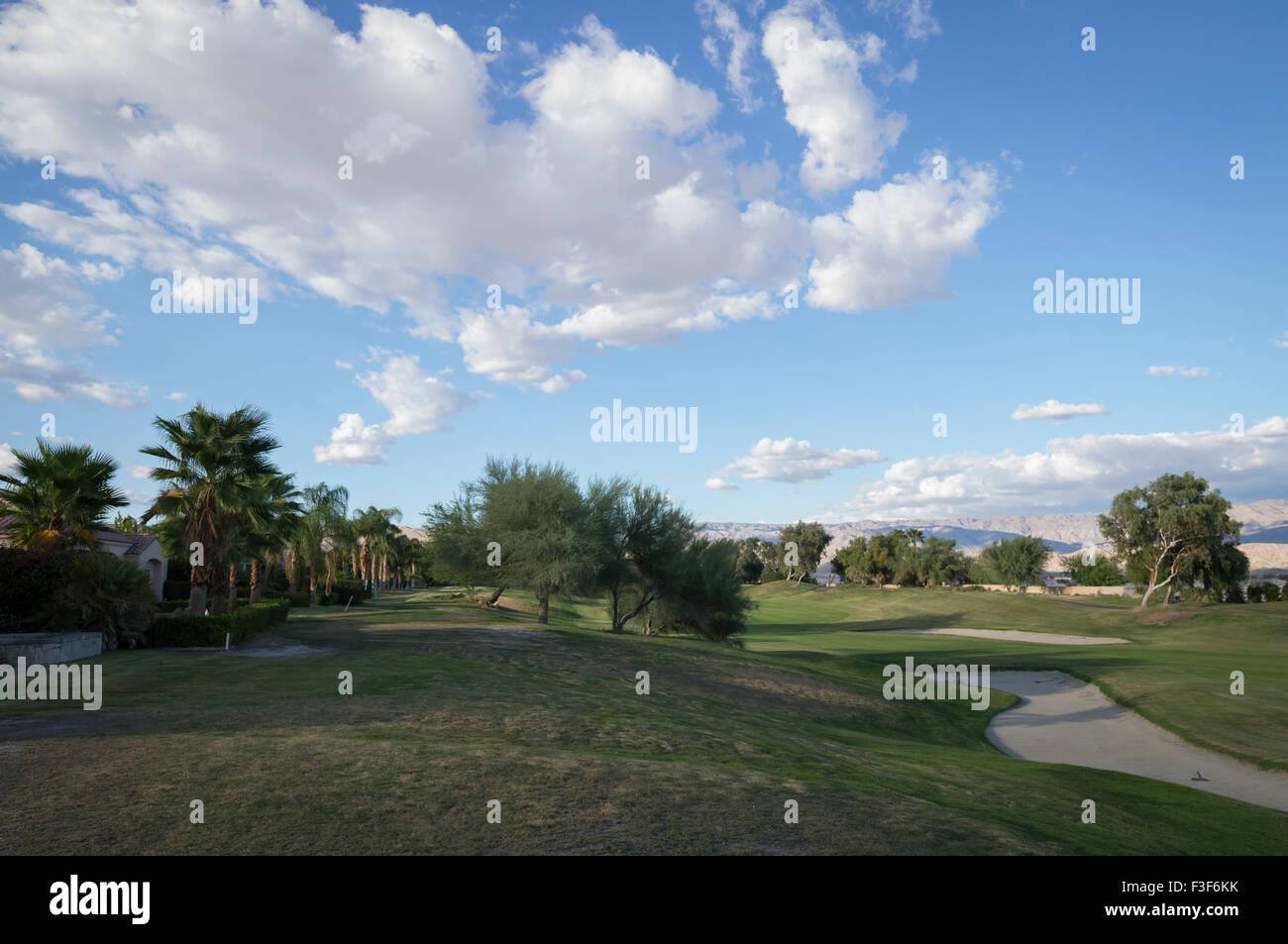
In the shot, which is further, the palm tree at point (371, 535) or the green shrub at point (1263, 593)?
the palm tree at point (371, 535)

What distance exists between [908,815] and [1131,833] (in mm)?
4491

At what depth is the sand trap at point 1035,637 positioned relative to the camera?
A: 179 ft

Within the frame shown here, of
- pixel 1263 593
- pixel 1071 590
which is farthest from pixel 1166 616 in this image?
pixel 1071 590

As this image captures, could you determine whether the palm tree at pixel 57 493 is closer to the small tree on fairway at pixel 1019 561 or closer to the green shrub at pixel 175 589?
the green shrub at pixel 175 589

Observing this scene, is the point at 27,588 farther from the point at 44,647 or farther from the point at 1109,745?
the point at 1109,745

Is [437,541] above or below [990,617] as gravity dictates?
above

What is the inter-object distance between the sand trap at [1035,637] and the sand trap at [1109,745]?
926 inches

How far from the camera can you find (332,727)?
41.0 ft

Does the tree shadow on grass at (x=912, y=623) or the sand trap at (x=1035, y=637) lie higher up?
the sand trap at (x=1035, y=637)

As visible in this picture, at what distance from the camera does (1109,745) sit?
72.8ft

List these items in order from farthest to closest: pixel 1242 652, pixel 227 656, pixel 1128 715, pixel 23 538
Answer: pixel 1242 652, pixel 23 538, pixel 1128 715, pixel 227 656

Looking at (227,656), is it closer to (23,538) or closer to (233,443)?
(233,443)

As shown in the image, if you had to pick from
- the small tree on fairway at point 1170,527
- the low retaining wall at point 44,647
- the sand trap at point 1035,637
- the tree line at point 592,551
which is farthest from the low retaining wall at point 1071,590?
the low retaining wall at point 44,647
